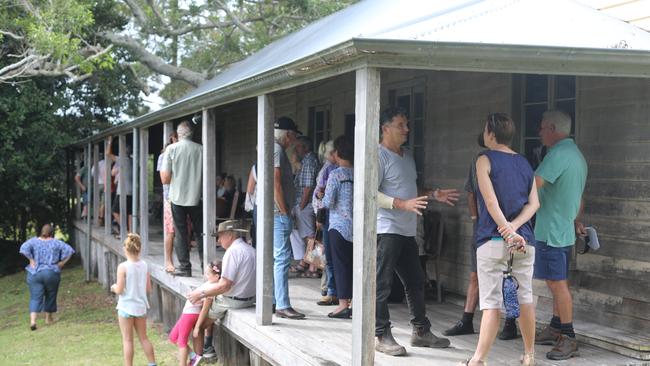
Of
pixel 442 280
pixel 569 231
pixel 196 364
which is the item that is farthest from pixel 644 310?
pixel 196 364

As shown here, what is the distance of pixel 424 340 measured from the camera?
497cm

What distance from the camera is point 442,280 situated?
292 inches

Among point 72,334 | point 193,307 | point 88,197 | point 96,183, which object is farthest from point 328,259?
point 88,197

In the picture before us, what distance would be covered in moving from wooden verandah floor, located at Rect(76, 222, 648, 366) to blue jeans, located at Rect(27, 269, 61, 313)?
5892 millimetres

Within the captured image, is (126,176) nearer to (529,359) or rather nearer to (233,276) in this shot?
(233,276)

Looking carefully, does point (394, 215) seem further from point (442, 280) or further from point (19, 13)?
point (19, 13)

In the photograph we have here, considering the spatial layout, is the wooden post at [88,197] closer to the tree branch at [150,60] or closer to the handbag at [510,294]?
the tree branch at [150,60]

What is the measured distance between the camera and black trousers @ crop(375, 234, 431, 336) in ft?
15.3

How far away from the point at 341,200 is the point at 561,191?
1.76 meters

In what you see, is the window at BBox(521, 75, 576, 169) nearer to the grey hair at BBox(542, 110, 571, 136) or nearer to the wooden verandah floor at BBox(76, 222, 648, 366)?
the grey hair at BBox(542, 110, 571, 136)

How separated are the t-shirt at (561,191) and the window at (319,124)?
5718 mm

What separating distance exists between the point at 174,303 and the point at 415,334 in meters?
4.83

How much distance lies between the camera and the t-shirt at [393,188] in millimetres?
4758

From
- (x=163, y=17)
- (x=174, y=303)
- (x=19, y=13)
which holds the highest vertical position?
(x=163, y=17)
